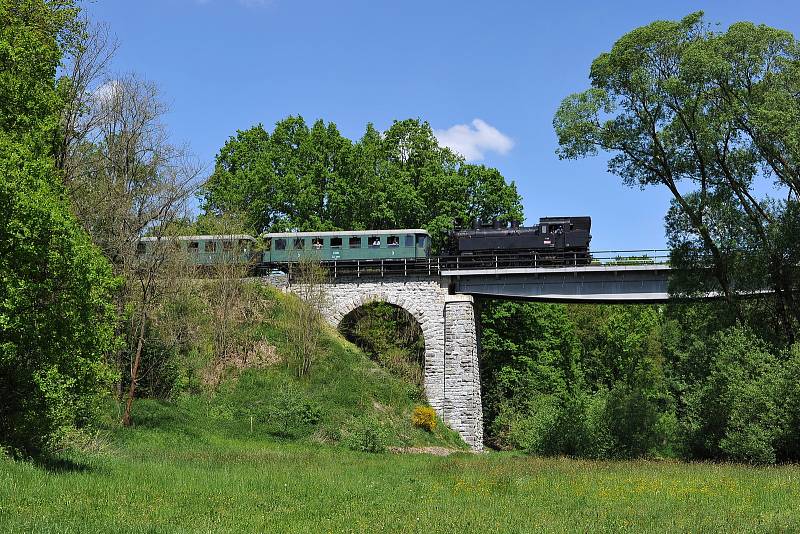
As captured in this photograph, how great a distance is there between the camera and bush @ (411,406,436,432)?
36575 millimetres

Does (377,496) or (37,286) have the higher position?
(37,286)

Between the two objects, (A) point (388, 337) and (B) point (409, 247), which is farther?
(A) point (388, 337)

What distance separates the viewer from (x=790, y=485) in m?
18.0

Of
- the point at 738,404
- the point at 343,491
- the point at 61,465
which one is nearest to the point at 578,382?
the point at 738,404

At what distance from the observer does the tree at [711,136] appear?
26109 millimetres

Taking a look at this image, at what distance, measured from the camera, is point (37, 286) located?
16391 mm

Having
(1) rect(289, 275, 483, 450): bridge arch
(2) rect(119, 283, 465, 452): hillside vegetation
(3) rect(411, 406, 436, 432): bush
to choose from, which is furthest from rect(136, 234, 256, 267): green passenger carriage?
(3) rect(411, 406, 436, 432): bush

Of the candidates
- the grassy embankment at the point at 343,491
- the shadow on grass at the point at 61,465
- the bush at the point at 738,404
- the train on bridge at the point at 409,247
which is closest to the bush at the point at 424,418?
the grassy embankment at the point at 343,491

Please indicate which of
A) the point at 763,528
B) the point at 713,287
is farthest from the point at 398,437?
the point at 763,528

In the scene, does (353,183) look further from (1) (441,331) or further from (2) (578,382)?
(2) (578,382)

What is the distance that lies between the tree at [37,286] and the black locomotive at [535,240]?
2564 cm

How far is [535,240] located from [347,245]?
9781mm

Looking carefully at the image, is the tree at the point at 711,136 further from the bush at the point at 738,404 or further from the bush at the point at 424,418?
the bush at the point at 424,418

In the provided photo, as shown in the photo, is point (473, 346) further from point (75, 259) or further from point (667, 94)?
point (75, 259)
